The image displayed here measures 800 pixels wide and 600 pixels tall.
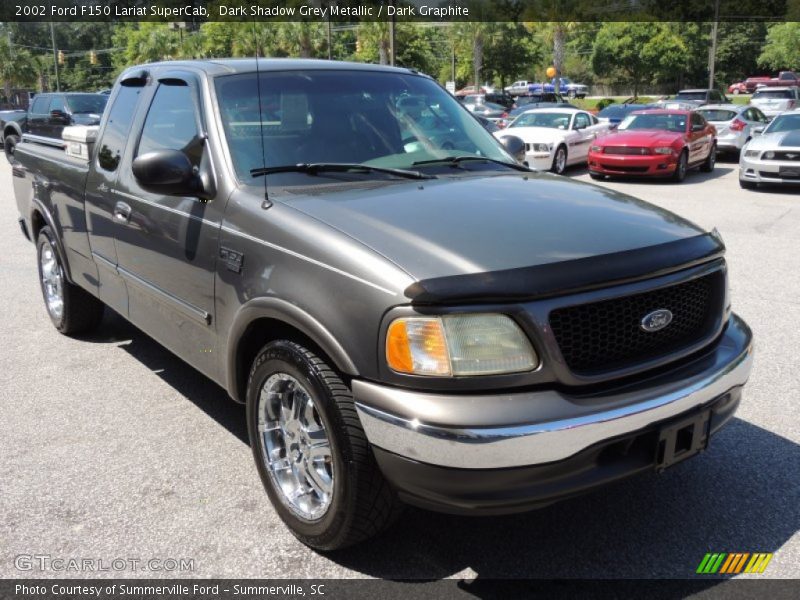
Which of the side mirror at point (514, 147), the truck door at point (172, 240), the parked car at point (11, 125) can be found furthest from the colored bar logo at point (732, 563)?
the parked car at point (11, 125)

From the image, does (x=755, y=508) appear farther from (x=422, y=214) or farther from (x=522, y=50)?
(x=522, y=50)

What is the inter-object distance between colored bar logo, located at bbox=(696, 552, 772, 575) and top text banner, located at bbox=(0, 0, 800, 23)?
92.6 ft

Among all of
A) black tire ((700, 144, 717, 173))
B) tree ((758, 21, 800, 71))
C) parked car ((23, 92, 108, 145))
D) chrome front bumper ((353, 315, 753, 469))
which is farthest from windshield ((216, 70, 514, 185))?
tree ((758, 21, 800, 71))

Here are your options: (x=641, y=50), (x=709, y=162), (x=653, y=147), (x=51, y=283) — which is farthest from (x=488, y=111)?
(x=641, y=50)

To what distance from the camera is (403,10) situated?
4866 centimetres

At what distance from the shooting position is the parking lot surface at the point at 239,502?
2.93 m

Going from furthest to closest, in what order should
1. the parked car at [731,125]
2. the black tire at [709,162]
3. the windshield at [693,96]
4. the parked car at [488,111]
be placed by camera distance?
1. the windshield at [693,96]
2. the parked car at [488,111]
3. the parked car at [731,125]
4. the black tire at [709,162]

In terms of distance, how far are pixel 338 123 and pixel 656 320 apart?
72.6 inches

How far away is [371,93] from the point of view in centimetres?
398

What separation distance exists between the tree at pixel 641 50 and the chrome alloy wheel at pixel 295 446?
66.8m

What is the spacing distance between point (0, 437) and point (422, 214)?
8.93 feet

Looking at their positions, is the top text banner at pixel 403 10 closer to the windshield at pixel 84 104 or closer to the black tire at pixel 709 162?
the windshield at pixel 84 104

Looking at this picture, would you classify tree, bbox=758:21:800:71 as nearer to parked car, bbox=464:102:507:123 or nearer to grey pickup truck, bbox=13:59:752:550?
parked car, bbox=464:102:507:123

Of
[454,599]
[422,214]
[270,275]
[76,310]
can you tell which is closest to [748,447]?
[454,599]
